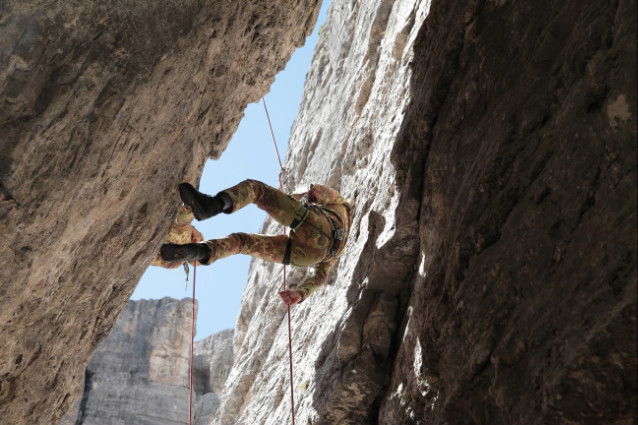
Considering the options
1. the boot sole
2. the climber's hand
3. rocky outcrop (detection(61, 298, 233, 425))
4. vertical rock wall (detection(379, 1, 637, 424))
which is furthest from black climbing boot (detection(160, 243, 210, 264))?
rocky outcrop (detection(61, 298, 233, 425))

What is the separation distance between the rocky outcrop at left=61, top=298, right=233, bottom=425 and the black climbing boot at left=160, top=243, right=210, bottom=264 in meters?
15.4

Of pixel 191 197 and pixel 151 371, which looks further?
pixel 151 371

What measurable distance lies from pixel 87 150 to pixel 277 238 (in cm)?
321

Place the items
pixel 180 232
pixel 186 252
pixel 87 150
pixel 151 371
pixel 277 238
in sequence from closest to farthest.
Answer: pixel 87 150, pixel 186 252, pixel 180 232, pixel 277 238, pixel 151 371

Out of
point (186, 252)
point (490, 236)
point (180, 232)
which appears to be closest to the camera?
point (490, 236)

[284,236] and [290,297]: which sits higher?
[284,236]

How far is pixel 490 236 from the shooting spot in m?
4.29

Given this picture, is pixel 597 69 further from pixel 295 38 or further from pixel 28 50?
pixel 295 38

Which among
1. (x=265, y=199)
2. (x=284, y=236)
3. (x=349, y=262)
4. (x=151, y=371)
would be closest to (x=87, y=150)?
(x=265, y=199)

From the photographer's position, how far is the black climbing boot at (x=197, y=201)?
5.52m

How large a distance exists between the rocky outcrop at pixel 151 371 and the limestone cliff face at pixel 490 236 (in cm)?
1452

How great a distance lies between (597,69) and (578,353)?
1545 millimetres

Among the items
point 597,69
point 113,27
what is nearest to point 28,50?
point 113,27

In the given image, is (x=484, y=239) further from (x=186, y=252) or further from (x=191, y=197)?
(x=186, y=252)
